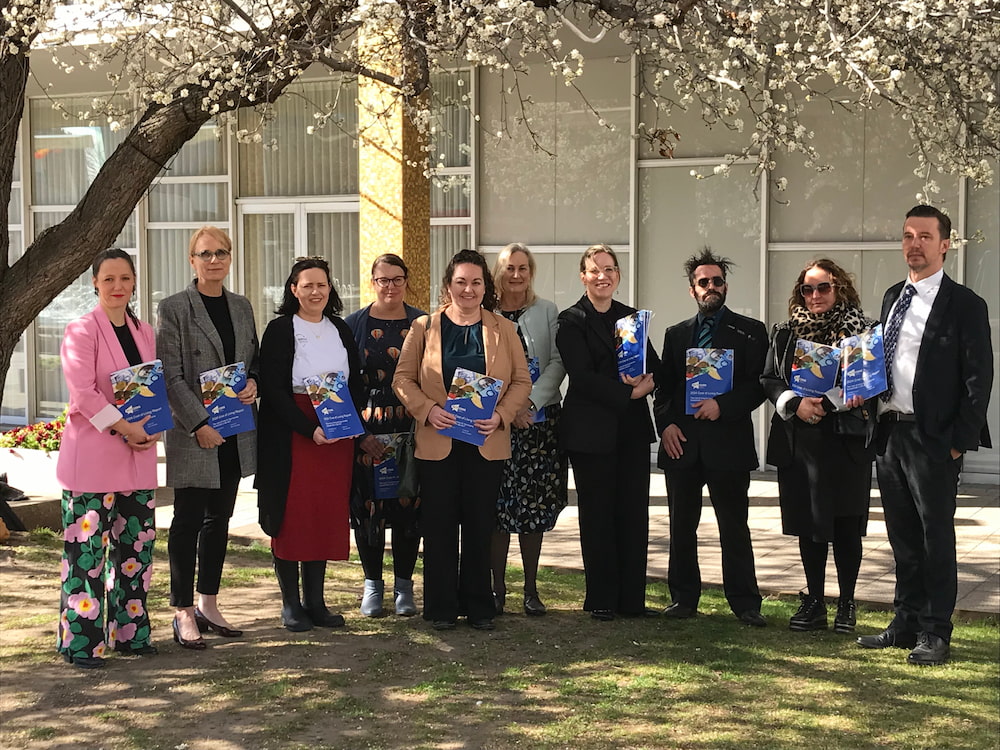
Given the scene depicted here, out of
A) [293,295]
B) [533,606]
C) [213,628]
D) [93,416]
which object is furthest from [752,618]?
[93,416]

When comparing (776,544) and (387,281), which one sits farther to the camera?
(776,544)

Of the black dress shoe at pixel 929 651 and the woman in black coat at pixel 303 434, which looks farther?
the woman in black coat at pixel 303 434

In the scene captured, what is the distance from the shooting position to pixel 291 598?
269 inches

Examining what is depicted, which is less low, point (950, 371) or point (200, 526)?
point (950, 371)

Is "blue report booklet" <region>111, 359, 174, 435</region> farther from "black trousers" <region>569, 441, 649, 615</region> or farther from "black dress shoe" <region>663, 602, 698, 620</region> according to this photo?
"black dress shoe" <region>663, 602, 698, 620</region>

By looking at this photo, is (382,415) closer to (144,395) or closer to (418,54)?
(144,395)

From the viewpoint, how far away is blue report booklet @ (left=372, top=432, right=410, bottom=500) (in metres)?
6.91

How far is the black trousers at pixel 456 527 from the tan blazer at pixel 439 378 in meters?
0.09

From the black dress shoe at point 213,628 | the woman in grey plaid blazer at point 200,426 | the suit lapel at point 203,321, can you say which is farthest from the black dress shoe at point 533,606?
the suit lapel at point 203,321

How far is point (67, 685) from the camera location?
19.2 ft

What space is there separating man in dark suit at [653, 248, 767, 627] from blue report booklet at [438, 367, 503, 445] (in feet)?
3.24

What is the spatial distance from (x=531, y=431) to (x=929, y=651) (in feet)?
Answer: 7.48

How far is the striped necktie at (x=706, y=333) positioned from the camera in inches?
271

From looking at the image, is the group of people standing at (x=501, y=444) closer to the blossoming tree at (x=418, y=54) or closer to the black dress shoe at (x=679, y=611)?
the black dress shoe at (x=679, y=611)
